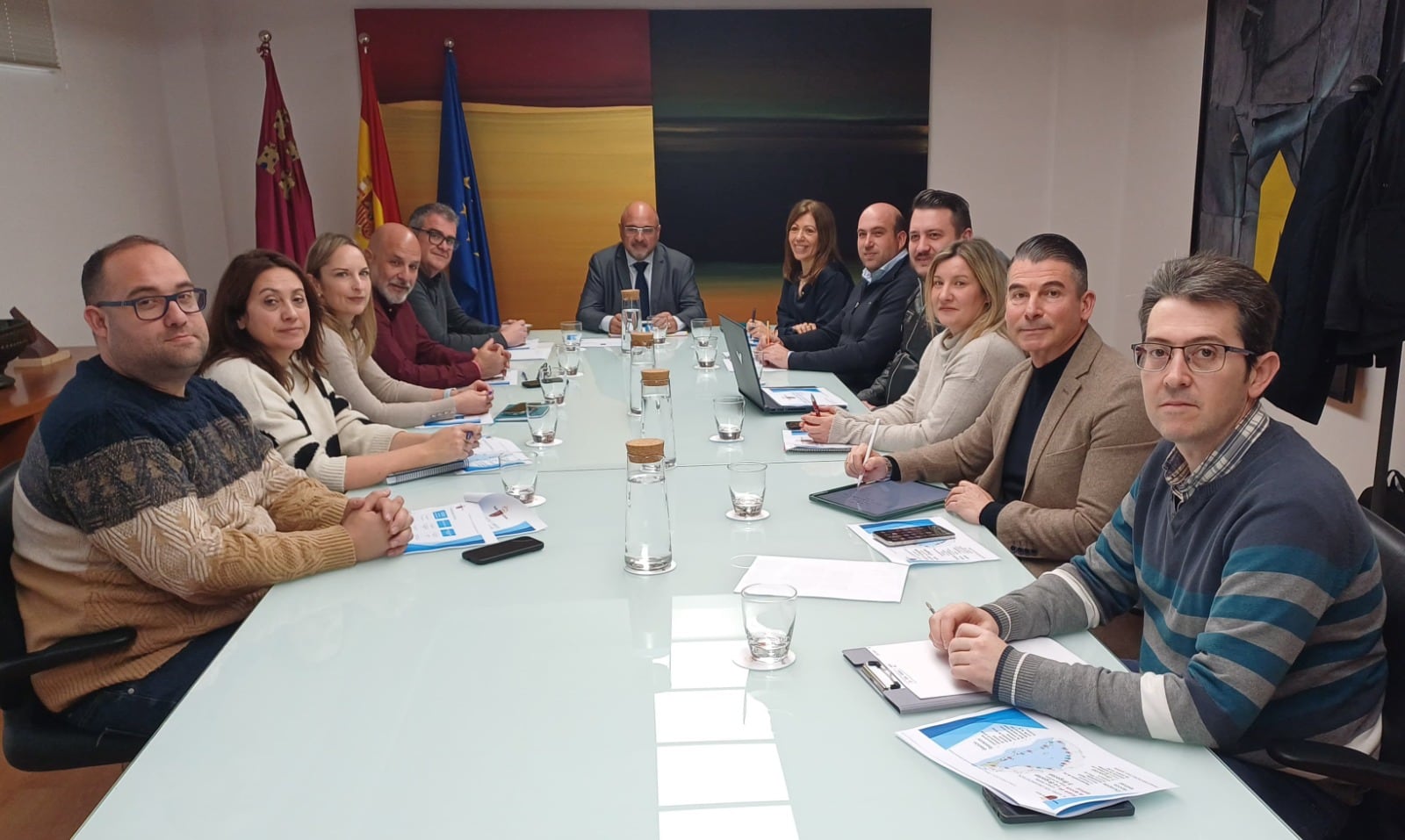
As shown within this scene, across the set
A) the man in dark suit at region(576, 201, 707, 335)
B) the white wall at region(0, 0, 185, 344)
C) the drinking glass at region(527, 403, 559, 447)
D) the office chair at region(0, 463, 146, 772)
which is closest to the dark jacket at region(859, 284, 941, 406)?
the drinking glass at region(527, 403, 559, 447)

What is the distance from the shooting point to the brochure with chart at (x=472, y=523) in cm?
195

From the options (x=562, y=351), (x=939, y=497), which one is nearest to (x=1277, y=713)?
(x=939, y=497)

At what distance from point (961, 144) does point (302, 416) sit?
4670 millimetres

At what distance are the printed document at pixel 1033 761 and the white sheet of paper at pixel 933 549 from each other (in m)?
0.55

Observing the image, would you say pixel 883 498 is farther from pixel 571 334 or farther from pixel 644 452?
pixel 571 334

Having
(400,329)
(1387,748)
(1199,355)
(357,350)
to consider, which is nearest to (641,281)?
(400,329)

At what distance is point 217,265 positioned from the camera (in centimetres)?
580

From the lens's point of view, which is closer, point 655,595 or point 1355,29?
point 655,595

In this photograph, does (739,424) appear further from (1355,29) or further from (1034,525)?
(1355,29)

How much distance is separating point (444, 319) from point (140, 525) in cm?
315

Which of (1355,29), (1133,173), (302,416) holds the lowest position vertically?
(302,416)

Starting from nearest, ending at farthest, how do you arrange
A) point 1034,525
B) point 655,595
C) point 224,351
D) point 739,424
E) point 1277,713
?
point 1277,713 → point 655,595 → point 1034,525 → point 224,351 → point 739,424

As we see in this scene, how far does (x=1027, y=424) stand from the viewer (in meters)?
2.38

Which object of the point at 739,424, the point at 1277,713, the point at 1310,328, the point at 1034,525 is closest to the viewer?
the point at 1277,713
